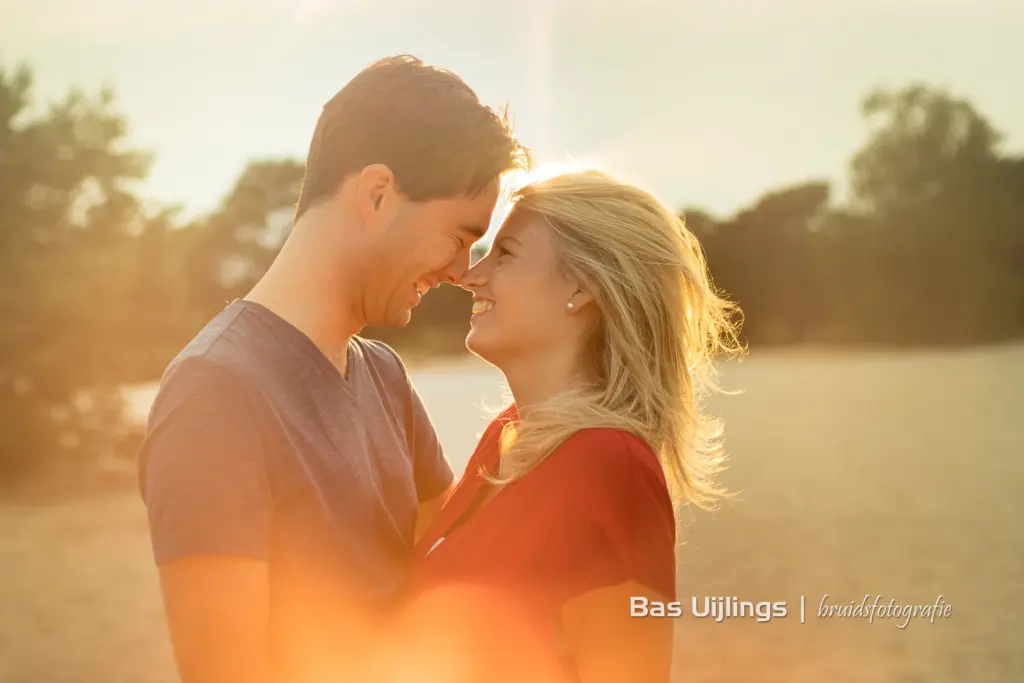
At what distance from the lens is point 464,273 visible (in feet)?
7.66

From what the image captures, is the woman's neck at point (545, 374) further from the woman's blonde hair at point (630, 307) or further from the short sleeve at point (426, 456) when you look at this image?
the short sleeve at point (426, 456)

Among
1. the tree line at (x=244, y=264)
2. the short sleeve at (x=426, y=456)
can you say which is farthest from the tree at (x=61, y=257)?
the short sleeve at (x=426, y=456)

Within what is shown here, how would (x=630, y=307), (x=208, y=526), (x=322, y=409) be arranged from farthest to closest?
1. (x=630, y=307)
2. (x=322, y=409)
3. (x=208, y=526)

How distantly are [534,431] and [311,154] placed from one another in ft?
2.68

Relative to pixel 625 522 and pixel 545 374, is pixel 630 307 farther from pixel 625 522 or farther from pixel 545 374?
pixel 625 522

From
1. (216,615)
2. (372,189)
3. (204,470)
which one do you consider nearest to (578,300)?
(372,189)

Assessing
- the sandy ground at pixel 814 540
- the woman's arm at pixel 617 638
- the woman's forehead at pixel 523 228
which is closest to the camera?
the woman's arm at pixel 617 638

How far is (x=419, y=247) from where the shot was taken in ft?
7.26

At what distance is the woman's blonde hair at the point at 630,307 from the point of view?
2197 mm

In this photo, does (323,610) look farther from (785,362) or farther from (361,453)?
(785,362)

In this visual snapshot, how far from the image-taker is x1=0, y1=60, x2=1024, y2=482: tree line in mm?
11195

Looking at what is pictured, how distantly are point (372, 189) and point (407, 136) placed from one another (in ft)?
0.47

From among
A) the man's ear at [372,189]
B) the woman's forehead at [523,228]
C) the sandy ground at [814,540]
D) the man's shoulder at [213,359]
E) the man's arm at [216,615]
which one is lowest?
the sandy ground at [814,540]

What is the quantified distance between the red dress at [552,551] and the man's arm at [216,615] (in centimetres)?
38
